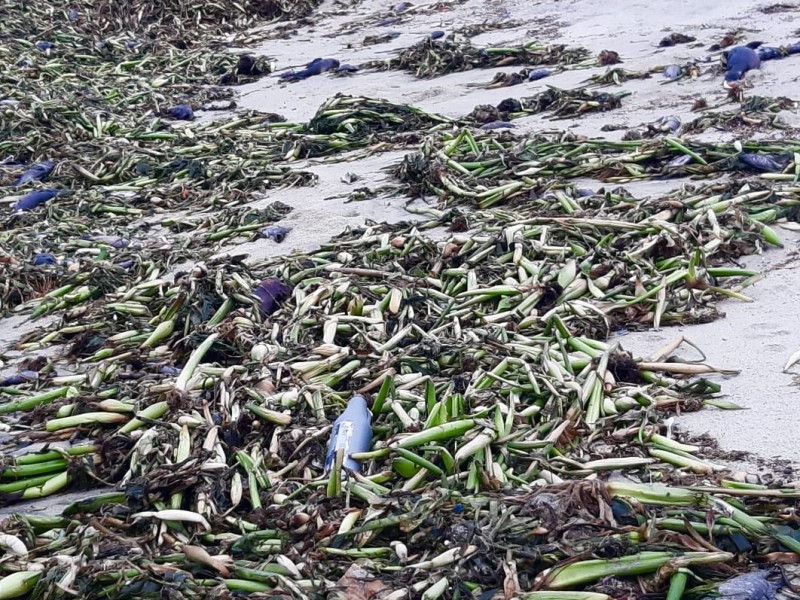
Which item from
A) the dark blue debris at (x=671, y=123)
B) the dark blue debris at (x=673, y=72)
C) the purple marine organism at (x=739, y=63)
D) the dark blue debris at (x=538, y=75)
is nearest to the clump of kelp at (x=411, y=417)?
the dark blue debris at (x=671, y=123)

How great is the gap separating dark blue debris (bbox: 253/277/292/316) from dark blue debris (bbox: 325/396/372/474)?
1158mm

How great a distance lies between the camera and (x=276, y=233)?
18.1 feet

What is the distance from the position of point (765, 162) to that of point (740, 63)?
214 centimetres

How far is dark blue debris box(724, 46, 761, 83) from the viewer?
7152 mm

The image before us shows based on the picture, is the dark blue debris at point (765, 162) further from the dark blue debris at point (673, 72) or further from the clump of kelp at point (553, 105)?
the dark blue debris at point (673, 72)

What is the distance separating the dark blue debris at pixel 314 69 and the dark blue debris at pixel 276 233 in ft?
15.9

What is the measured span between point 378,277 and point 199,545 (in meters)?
1.95

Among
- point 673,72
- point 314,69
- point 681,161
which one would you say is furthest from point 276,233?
point 314,69

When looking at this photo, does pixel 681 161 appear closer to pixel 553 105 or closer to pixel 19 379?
pixel 553 105

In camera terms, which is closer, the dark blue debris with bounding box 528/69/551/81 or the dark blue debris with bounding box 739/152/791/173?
the dark blue debris with bounding box 739/152/791/173

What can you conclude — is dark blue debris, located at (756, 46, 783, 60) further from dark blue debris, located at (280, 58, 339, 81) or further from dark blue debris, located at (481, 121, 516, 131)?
dark blue debris, located at (280, 58, 339, 81)

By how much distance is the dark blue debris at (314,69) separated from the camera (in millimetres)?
10156

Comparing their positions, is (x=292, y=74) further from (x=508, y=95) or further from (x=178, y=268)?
(x=178, y=268)

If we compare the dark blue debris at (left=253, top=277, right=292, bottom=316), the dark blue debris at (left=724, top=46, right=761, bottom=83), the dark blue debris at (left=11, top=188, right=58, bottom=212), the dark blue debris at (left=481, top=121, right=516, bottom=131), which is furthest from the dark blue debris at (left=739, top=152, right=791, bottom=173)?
the dark blue debris at (left=11, top=188, right=58, bottom=212)
